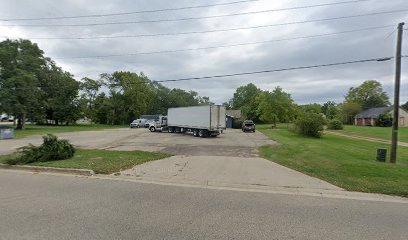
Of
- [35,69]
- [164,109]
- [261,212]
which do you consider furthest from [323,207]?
[164,109]

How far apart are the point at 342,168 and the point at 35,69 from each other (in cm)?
4551

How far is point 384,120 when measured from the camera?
6275 centimetres

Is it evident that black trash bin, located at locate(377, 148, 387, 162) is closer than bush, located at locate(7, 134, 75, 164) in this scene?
No

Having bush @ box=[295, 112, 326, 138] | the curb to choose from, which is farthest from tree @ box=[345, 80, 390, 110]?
the curb

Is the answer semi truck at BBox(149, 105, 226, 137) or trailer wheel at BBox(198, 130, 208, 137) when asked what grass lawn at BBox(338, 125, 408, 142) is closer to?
semi truck at BBox(149, 105, 226, 137)

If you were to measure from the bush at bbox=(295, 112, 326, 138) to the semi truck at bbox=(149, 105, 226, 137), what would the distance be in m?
9.58

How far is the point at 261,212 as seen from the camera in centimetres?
524

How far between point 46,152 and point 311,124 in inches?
1055

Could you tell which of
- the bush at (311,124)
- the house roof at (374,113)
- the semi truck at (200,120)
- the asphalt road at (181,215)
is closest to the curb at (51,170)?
the asphalt road at (181,215)

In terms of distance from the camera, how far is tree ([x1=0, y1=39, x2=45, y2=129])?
34.6m

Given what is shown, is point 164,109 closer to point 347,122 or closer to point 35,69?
point 35,69

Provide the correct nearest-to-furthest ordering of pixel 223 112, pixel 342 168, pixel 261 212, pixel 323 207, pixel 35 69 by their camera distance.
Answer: pixel 261 212, pixel 323 207, pixel 342 168, pixel 223 112, pixel 35 69

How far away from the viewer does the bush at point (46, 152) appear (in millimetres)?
10660

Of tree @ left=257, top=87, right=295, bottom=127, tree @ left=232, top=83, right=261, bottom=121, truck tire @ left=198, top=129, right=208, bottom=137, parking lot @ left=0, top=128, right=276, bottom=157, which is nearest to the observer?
parking lot @ left=0, top=128, right=276, bottom=157
